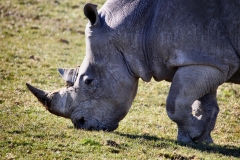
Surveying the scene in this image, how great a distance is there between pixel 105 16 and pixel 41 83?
440 centimetres

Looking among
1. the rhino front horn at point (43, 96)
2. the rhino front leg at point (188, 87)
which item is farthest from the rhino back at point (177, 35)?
the rhino front horn at point (43, 96)

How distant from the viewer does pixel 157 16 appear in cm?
943

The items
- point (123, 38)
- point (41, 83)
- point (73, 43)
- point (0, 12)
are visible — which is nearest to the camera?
point (123, 38)

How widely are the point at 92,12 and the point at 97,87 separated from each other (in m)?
1.17

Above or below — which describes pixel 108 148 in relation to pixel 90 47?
below

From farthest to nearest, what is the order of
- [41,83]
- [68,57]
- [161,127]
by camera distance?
→ [68,57] < [41,83] < [161,127]

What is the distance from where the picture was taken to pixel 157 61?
31.2 feet

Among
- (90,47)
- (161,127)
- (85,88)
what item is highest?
(90,47)

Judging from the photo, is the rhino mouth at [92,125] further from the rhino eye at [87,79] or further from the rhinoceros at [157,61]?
the rhino eye at [87,79]

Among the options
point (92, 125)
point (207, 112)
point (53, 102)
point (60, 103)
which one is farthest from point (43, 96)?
point (207, 112)

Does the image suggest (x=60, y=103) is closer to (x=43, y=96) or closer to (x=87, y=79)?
(x=43, y=96)

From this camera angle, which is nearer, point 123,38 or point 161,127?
point 123,38

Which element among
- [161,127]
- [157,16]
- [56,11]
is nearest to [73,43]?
[56,11]

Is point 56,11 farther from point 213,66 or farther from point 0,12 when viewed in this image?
point 213,66
